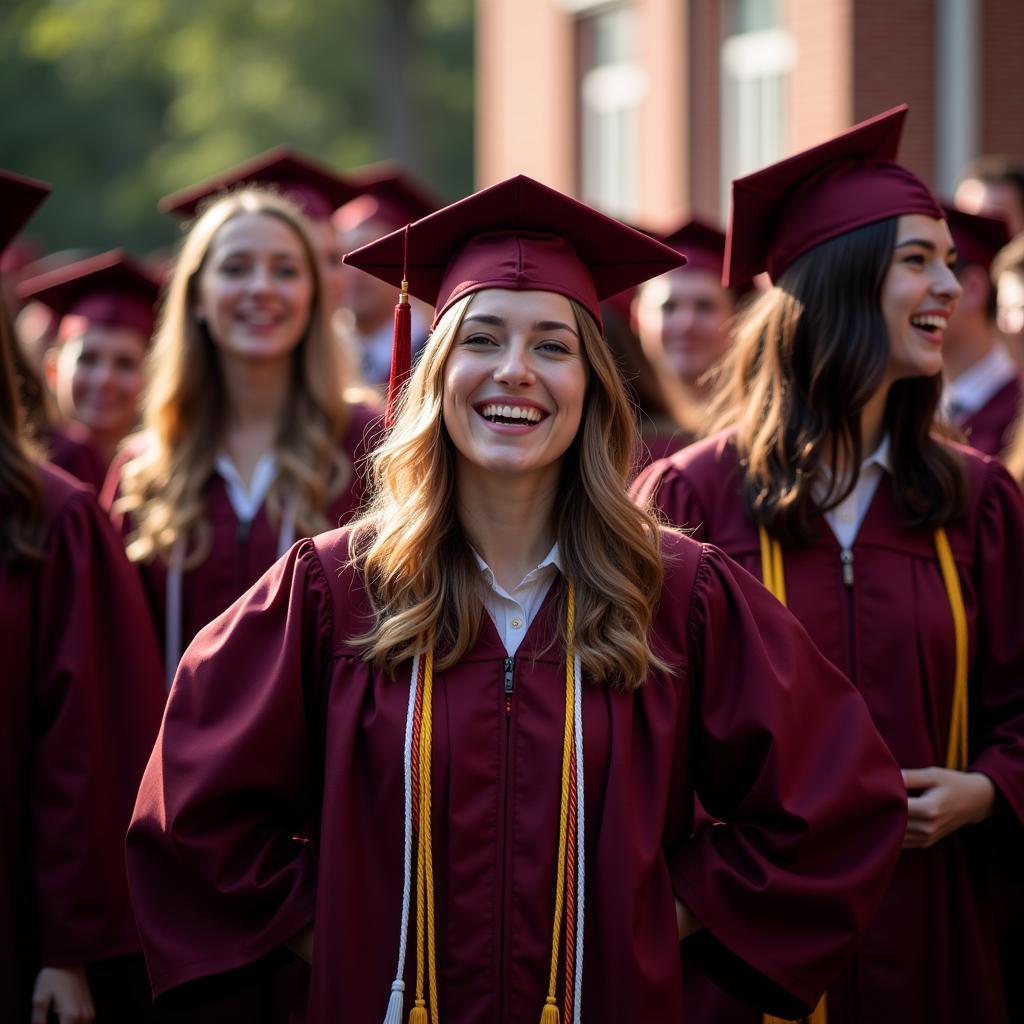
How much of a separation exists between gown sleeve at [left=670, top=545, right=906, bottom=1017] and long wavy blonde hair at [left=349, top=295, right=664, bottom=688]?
170 mm

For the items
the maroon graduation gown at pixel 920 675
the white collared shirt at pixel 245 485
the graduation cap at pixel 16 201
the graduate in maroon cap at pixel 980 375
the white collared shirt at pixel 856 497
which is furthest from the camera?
the graduate in maroon cap at pixel 980 375

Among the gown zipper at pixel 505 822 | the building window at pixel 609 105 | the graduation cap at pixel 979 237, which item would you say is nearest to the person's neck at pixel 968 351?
the graduation cap at pixel 979 237

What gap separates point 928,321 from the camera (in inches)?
134

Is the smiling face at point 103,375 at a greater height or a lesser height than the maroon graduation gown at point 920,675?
greater

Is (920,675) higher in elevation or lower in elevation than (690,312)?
lower

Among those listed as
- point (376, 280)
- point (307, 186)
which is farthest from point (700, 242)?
point (376, 280)

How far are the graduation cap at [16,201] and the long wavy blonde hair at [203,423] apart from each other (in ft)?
2.32

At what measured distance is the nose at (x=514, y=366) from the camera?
2.64 metres

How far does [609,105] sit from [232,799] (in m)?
13.0

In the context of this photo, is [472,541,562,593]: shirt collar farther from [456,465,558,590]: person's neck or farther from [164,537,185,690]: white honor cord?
[164,537,185,690]: white honor cord

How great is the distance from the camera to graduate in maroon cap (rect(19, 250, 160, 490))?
5.48 meters

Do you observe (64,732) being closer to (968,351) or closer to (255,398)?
(255,398)

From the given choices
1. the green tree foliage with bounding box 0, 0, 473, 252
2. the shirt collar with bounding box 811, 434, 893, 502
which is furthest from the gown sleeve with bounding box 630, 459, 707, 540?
the green tree foliage with bounding box 0, 0, 473, 252

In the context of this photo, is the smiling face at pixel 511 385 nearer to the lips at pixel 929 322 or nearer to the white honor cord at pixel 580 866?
the white honor cord at pixel 580 866
